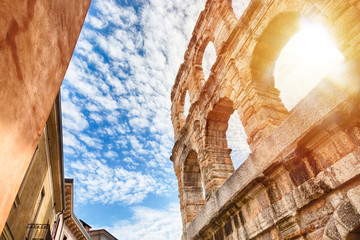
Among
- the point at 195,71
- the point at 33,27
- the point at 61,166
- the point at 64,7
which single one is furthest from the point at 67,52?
the point at 61,166

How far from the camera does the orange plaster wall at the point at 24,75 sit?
39.8 inches

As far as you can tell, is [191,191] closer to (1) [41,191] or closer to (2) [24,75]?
(1) [41,191]

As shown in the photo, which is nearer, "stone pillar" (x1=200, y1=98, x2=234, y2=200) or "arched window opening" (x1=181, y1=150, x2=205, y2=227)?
"stone pillar" (x1=200, y1=98, x2=234, y2=200)

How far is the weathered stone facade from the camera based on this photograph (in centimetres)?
246

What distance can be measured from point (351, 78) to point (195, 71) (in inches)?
285

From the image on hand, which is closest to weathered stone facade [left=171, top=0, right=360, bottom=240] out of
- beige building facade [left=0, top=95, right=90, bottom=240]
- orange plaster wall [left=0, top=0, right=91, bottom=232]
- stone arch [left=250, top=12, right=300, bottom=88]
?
stone arch [left=250, top=12, right=300, bottom=88]

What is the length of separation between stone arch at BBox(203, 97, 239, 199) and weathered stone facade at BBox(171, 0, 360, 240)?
0.03m

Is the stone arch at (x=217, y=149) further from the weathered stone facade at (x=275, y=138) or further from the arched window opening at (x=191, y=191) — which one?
the arched window opening at (x=191, y=191)

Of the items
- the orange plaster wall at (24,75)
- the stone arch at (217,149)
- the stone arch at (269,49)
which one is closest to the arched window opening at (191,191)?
the stone arch at (217,149)

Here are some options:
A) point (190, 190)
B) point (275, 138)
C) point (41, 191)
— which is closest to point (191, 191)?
point (190, 190)

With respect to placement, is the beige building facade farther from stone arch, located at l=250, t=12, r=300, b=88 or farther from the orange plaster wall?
stone arch, located at l=250, t=12, r=300, b=88

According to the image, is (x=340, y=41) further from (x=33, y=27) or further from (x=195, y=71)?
(x=195, y=71)

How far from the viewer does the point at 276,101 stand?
5.30 meters

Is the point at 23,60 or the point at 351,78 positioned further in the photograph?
the point at 351,78
